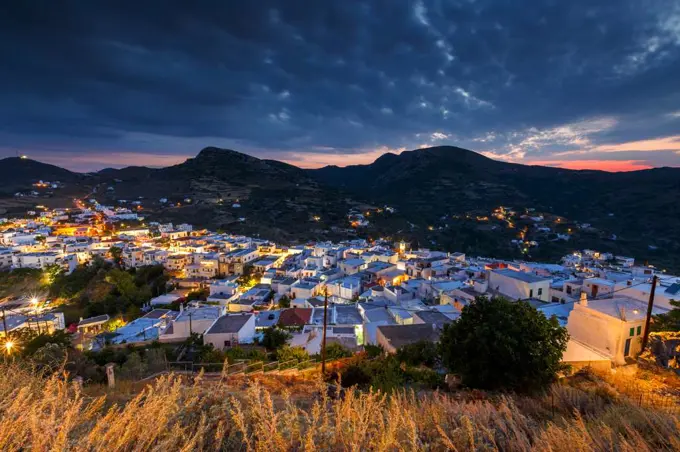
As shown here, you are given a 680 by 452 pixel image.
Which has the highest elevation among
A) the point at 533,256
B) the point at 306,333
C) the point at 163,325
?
the point at 306,333

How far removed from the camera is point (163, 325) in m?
20.4

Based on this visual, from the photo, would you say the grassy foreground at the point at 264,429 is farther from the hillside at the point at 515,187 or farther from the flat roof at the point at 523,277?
the hillside at the point at 515,187

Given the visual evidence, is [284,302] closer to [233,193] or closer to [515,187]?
[233,193]

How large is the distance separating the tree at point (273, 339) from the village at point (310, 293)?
1.43ft

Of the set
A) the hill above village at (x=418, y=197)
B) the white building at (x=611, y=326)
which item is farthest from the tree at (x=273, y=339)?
the hill above village at (x=418, y=197)

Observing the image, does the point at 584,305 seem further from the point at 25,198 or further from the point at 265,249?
the point at 25,198

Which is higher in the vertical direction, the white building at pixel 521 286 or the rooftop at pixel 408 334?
the rooftop at pixel 408 334

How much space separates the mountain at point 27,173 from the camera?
9169cm

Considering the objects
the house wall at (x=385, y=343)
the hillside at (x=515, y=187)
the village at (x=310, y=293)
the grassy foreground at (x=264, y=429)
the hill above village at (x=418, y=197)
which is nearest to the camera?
the grassy foreground at (x=264, y=429)

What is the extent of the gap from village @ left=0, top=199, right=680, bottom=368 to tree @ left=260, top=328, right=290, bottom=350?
436mm

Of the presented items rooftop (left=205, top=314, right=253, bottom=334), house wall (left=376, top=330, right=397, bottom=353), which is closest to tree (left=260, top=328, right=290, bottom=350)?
rooftop (left=205, top=314, right=253, bottom=334)

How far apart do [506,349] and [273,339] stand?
965 centimetres

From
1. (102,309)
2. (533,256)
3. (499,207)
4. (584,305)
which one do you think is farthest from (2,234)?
(499,207)

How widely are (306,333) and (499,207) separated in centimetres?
8864
